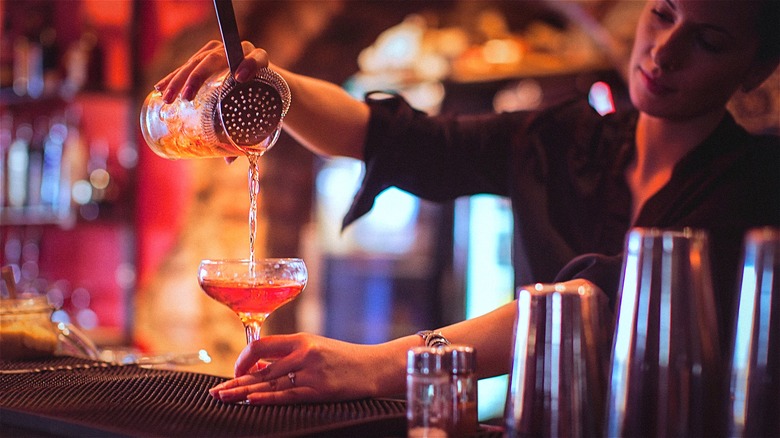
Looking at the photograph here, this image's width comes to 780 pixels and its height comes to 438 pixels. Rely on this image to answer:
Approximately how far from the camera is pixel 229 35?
1348mm

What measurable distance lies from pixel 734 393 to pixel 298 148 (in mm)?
3316

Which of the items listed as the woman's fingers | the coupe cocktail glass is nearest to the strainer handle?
the coupe cocktail glass

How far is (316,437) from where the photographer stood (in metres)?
1.04

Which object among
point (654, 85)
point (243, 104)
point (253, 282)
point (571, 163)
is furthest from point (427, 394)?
point (571, 163)

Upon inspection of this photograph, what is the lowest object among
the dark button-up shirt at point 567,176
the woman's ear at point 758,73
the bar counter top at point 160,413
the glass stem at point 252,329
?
the bar counter top at point 160,413

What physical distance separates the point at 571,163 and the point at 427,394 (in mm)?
998

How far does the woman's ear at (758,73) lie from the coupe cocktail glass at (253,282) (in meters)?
0.94

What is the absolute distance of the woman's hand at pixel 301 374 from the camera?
123 cm

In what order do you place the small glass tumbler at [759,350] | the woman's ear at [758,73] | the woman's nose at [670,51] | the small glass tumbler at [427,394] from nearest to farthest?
the small glass tumbler at [759,350] < the small glass tumbler at [427,394] < the woman's nose at [670,51] < the woman's ear at [758,73]

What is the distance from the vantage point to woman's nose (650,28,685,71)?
5.29 ft

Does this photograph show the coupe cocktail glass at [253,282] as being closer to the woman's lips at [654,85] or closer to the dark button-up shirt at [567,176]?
the dark button-up shirt at [567,176]

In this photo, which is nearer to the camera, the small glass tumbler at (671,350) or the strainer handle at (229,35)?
the small glass tumbler at (671,350)

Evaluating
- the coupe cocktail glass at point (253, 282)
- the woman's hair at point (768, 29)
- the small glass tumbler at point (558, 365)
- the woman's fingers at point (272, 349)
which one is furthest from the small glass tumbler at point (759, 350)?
the woman's hair at point (768, 29)

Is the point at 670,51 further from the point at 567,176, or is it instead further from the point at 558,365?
the point at 558,365
